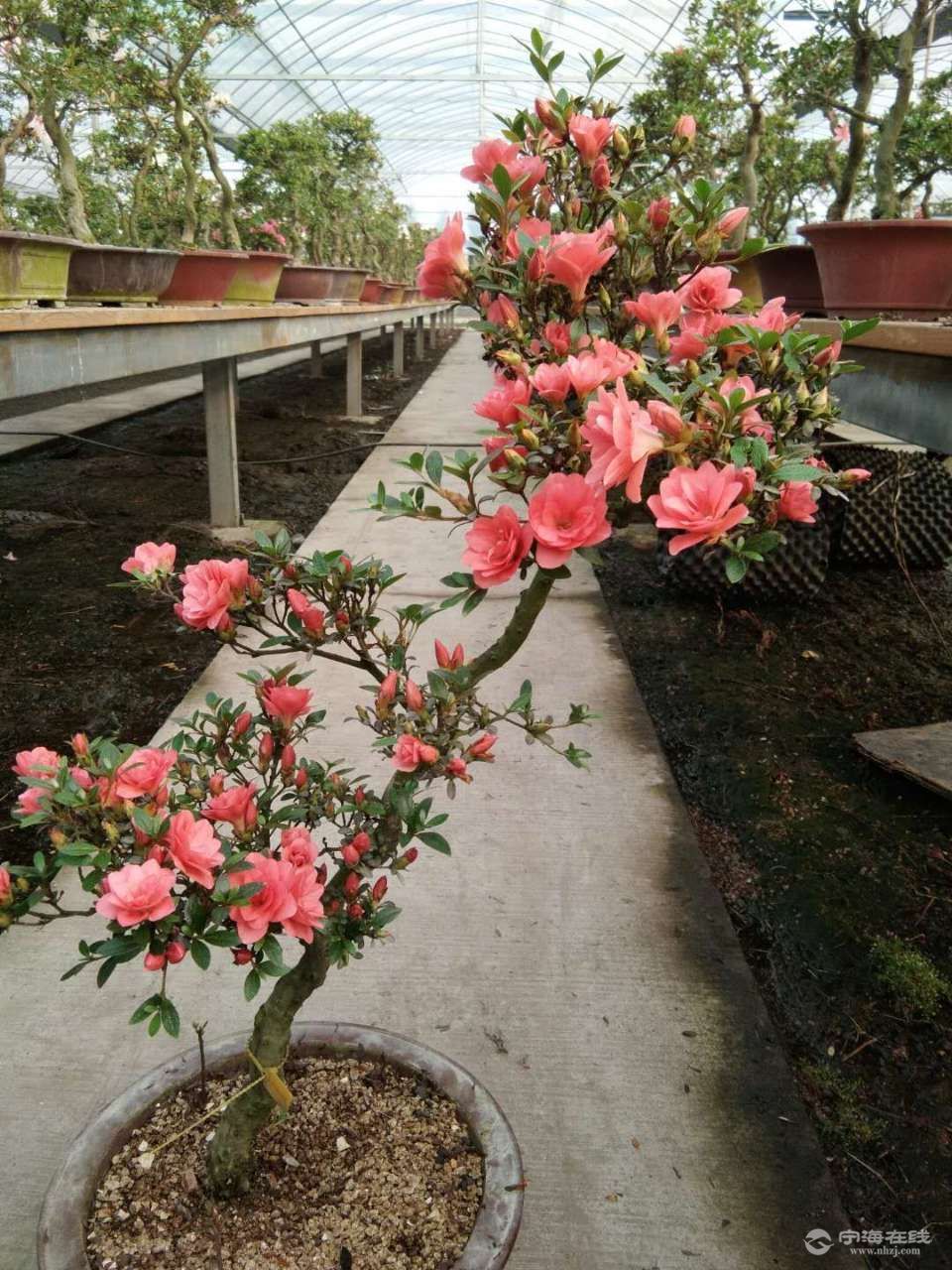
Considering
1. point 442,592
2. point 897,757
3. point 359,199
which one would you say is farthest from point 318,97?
point 897,757

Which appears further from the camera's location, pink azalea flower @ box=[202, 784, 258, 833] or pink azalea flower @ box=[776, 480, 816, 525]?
pink azalea flower @ box=[202, 784, 258, 833]

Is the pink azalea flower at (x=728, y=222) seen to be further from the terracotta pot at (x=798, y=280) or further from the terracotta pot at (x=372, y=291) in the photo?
the terracotta pot at (x=372, y=291)

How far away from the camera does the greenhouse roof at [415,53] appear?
1934 cm

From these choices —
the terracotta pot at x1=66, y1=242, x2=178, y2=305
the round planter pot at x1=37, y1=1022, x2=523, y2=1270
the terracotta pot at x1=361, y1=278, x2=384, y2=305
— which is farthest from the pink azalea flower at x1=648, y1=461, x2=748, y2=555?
the terracotta pot at x1=361, y1=278, x2=384, y2=305

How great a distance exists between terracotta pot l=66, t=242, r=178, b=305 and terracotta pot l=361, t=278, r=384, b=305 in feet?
21.8

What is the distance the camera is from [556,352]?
972 millimetres

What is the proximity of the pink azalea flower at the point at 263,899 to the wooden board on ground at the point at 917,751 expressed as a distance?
69.8 inches

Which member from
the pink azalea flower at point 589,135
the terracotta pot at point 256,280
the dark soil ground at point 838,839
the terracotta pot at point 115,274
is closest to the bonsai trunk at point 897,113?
the dark soil ground at point 838,839

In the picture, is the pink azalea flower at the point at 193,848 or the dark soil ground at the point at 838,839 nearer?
the pink azalea flower at the point at 193,848

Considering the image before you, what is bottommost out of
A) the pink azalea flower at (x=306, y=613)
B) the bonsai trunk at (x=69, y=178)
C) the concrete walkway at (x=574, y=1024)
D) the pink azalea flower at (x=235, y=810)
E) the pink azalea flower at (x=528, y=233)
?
the concrete walkway at (x=574, y=1024)

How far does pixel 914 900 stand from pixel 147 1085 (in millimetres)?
1480

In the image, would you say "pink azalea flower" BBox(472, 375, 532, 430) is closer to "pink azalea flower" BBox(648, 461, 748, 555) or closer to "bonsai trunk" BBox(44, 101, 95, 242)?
"pink azalea flower" BBox(648, 461, 748, 555)
